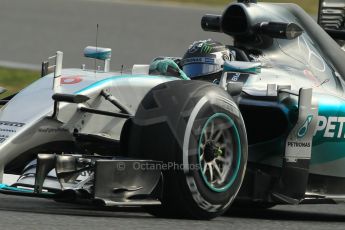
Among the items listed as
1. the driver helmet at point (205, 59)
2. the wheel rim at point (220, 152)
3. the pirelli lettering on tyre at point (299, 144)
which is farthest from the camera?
the driver helmet at point (205, 59)

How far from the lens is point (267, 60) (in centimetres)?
841

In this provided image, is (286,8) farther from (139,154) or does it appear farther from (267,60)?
(139,154)

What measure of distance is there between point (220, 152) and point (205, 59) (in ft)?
4.33

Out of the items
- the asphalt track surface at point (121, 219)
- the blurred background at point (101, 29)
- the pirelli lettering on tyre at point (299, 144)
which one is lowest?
the blurred background at point (101, 29)

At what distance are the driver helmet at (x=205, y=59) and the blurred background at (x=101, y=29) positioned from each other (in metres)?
8.51

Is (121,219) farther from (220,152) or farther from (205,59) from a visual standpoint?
(205,59)

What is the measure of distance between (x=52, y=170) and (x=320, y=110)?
207 centimetres

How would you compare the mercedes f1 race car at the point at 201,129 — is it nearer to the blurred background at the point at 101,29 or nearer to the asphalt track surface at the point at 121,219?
the asphalt track surface at the point at 121,219

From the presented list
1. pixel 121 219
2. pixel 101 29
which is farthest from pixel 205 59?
pixel 101 29

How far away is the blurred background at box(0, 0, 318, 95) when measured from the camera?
18969mm

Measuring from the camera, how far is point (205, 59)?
27.0 ft

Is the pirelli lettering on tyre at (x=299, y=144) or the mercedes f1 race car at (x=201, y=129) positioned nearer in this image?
the mercedes f1 race car at (x=201, y=129)

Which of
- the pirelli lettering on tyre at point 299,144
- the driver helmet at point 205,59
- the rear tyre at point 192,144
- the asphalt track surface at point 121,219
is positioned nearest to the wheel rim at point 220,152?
the rear tyre at point 192,144

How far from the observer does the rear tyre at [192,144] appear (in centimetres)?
684
